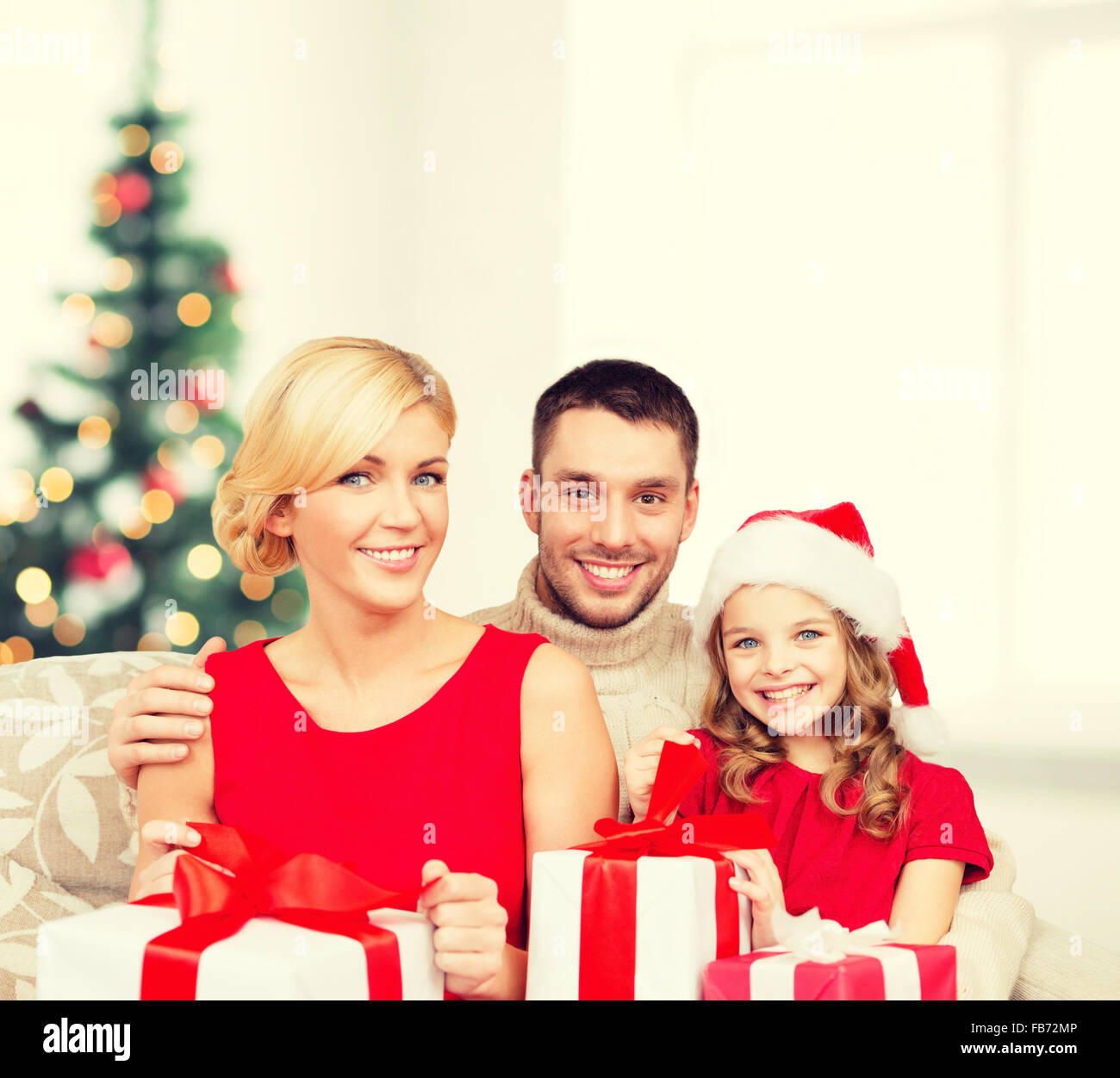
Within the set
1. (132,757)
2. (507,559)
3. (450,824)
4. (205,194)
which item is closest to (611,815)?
(450,824)

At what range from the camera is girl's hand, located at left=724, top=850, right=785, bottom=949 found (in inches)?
46.1

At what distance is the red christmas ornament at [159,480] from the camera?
11.2 ft

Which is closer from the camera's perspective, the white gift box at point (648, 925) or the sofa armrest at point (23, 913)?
the white gift box at point (648, 925)

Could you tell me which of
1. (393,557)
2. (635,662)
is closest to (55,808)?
(393,557)

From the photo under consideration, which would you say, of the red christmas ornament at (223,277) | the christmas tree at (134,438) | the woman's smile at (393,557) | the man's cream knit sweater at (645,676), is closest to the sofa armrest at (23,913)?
the man's cream knit sweater at (645,676)

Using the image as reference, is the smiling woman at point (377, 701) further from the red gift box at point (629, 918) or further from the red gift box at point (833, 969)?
the red gift box at point (833, 969)

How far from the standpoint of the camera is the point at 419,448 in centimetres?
138

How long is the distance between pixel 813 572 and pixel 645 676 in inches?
17.3

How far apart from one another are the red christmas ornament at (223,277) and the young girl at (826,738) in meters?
2.31

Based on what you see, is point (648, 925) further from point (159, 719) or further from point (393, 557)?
point (159, 719)

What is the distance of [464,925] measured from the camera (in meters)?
1.05

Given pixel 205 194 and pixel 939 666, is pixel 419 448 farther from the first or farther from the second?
pixel 205 194
